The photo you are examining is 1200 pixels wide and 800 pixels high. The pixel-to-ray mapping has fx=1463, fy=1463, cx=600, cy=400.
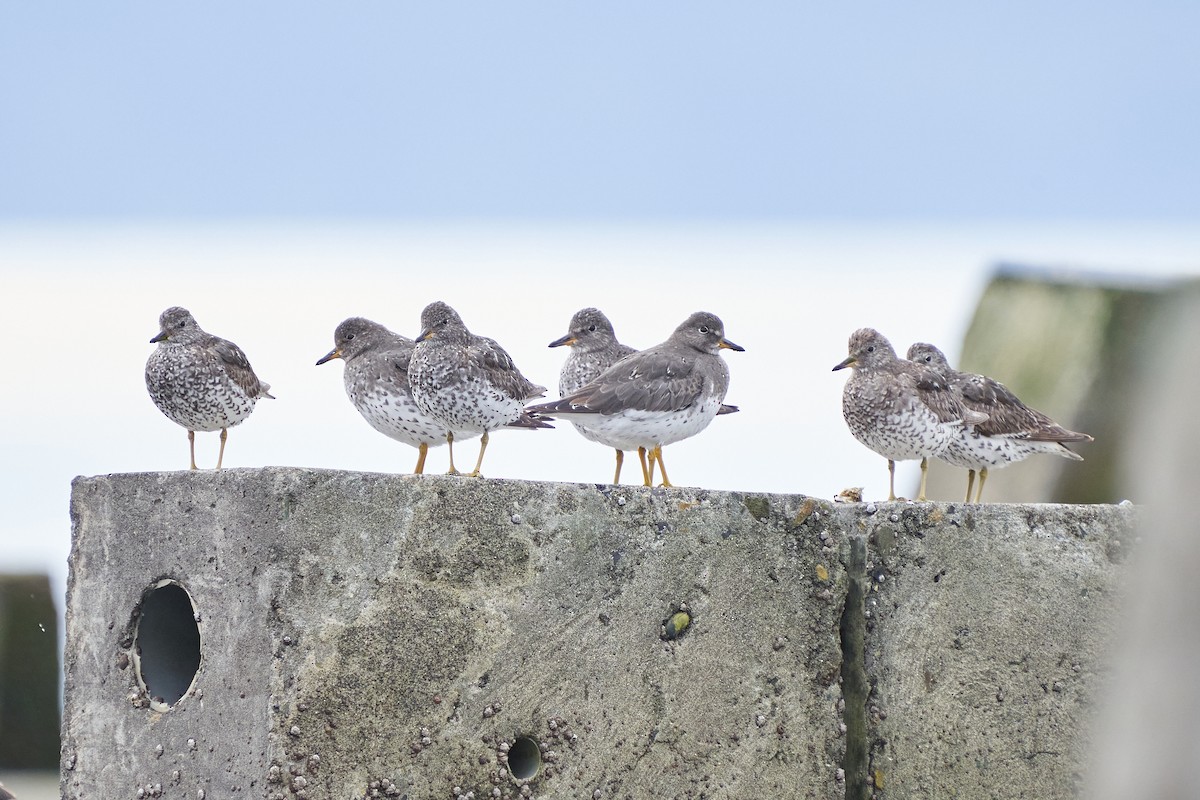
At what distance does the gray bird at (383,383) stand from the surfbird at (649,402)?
598mm

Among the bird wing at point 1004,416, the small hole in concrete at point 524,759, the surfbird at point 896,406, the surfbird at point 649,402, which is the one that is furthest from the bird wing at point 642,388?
the small hole in concrete at point 524,759

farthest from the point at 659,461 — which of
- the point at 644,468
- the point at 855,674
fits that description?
the point at 855,674

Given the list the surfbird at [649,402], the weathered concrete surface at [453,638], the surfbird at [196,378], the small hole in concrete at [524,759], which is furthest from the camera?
the surfbird at [196,378]

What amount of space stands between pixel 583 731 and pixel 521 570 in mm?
706

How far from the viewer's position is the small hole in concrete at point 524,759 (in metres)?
5.80

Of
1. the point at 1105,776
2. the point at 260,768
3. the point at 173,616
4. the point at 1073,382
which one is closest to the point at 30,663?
the point at 173,616

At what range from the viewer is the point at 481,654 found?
5.68 metres

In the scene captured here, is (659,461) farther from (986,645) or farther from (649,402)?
(986,645)

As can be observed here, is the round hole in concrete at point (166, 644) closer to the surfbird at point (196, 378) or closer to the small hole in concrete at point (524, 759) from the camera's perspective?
the small hole in concrete at point (524, 759)

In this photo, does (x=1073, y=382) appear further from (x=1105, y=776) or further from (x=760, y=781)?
(x=1105, y=776)

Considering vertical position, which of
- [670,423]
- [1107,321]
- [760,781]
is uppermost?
[1107,321]

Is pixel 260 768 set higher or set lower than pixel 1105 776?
lower

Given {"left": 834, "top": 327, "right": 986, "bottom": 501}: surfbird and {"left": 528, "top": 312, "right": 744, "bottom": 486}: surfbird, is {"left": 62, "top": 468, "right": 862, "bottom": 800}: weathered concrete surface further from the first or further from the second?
{"left": 834, "top": 327, "right": 986, "bottom": 501}: surfbird

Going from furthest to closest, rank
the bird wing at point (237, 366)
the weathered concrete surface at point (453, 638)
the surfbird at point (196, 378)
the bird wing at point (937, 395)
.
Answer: the bird wing at point (937, 395)
the bird wing at point (237, 366)
the surfbird at point (196, 378)
the weathered concrete surface at point (453, 638)
